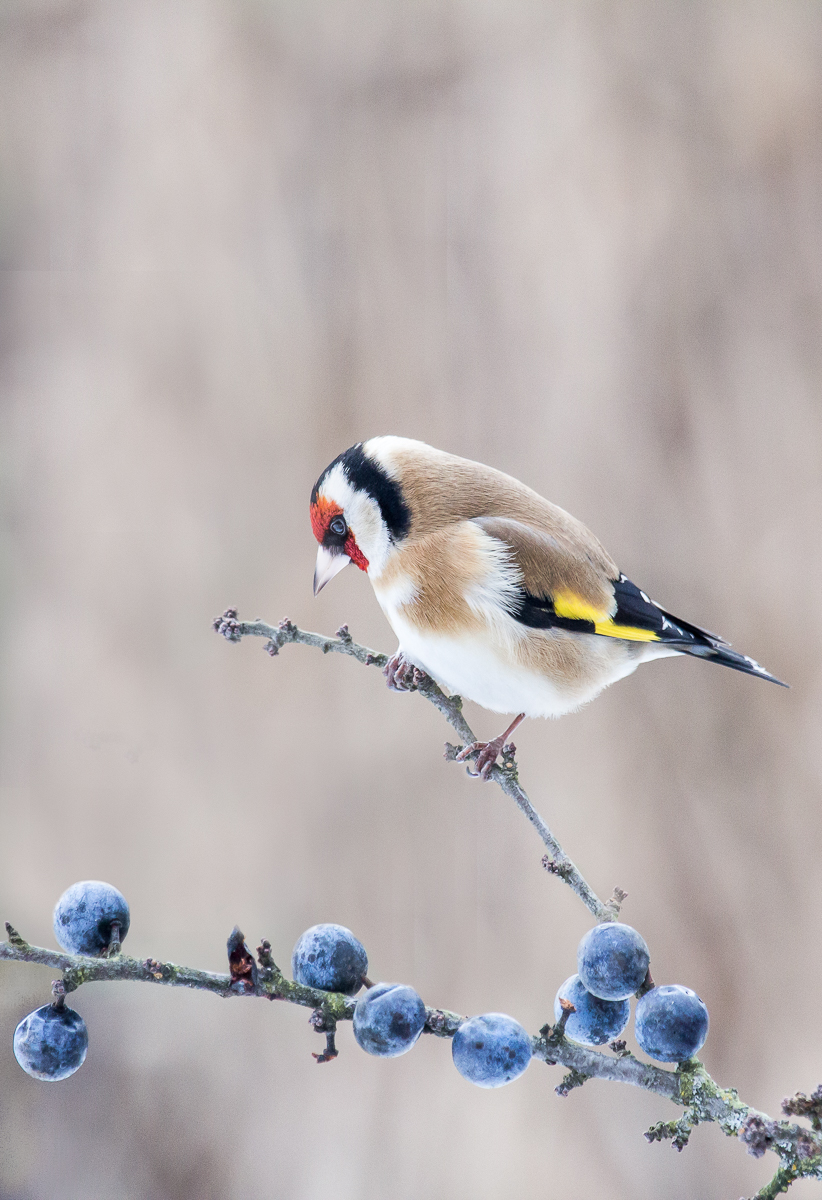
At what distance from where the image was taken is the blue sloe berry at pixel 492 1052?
0.48 m

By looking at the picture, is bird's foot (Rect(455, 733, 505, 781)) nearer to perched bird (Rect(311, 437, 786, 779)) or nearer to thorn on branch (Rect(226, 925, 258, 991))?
perched bird (Rect(311, 437, 786, 779))

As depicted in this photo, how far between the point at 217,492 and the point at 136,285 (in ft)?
1.21

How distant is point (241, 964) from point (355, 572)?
1031 millimetres

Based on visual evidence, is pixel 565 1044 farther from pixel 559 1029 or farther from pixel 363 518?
pixel 363 518

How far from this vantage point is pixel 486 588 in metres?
0.73

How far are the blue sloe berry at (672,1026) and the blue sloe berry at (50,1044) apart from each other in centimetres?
29

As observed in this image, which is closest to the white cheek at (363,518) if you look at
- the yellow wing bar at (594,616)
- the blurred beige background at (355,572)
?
the yellow wing bar at (594,616)

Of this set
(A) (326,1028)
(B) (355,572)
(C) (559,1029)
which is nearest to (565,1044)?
(C) (559,1029)

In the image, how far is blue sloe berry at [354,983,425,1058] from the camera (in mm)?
469

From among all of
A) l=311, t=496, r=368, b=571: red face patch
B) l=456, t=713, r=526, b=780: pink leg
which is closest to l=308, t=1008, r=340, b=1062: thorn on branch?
l=456, t=713, r=526, b=780: pink leg

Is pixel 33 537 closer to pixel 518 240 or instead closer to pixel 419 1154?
pixel 518 240

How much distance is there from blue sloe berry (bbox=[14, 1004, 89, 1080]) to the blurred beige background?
2.91ft

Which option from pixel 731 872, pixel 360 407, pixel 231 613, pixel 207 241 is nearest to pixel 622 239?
pixel 360 407

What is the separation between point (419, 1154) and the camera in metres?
→ 1.31
